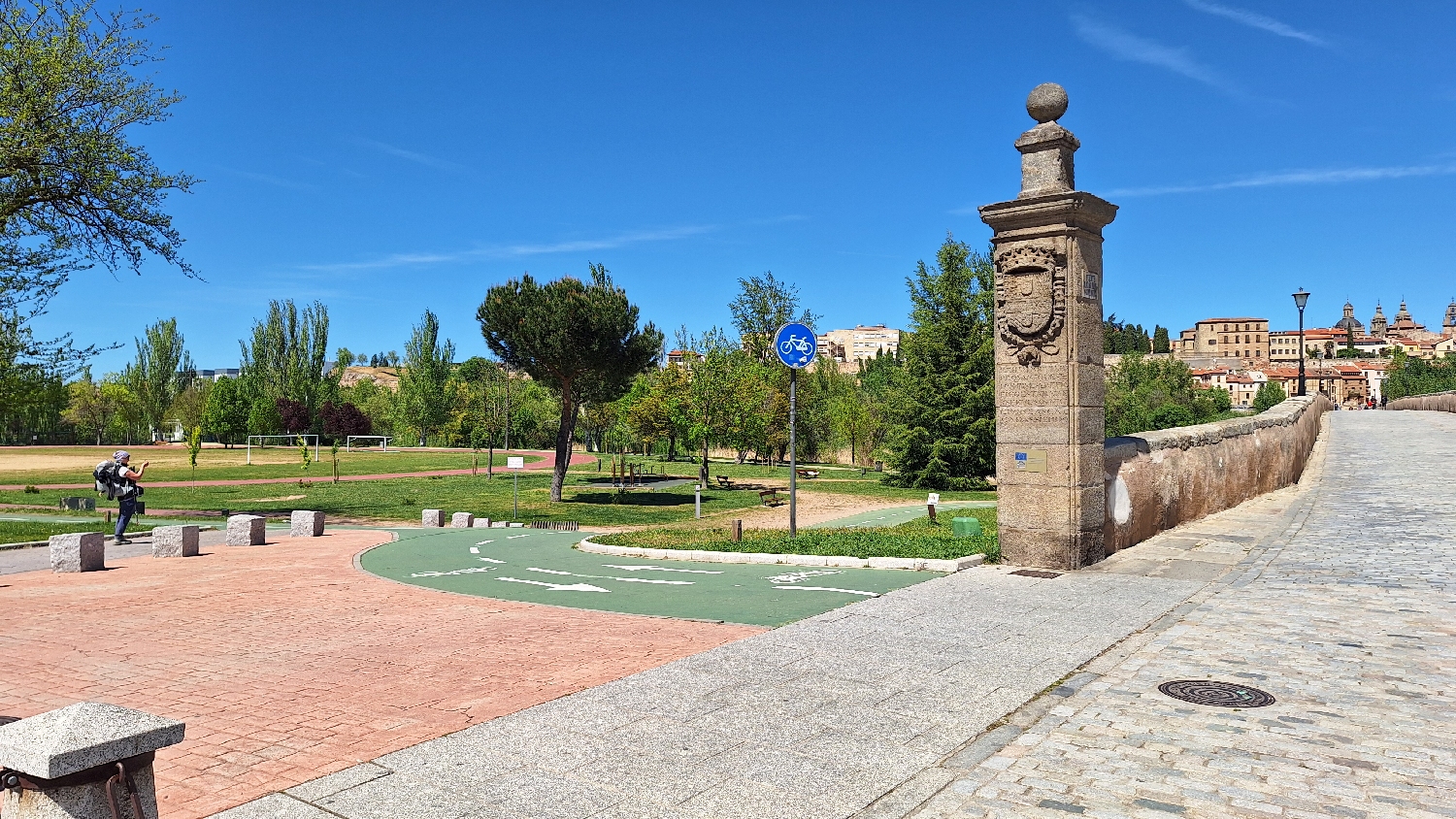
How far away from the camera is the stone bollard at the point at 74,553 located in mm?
13602

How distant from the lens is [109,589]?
1139 cm

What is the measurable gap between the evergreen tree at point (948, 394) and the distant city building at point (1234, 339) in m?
168

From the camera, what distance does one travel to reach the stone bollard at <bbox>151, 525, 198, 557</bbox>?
1555 cm

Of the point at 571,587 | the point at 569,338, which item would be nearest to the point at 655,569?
the point at 571,587

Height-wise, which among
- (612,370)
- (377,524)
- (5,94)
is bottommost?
(377,524)

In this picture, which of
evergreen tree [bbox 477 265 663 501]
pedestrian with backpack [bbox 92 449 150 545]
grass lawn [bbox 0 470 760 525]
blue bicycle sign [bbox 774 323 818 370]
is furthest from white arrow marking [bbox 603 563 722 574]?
evergreen tree [bbox 477 265 663 501]

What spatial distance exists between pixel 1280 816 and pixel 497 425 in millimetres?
56152

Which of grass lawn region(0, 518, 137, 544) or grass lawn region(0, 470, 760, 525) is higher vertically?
grass lawn region(0, 518, 137, 544)

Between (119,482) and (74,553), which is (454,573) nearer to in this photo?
(74,553)

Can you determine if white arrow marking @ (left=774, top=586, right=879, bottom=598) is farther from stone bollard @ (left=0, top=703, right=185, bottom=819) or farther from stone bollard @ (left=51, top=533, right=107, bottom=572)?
stone bollard @ (left=51, top=533, right=107, bottom=572)

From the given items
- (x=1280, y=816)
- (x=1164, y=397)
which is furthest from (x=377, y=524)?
(x=1164, y=397)

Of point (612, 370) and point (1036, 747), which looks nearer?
point (1036, 747)

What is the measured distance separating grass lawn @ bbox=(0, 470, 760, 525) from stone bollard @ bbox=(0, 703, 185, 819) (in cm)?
2278

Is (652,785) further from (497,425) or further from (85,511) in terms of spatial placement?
(497,425)
